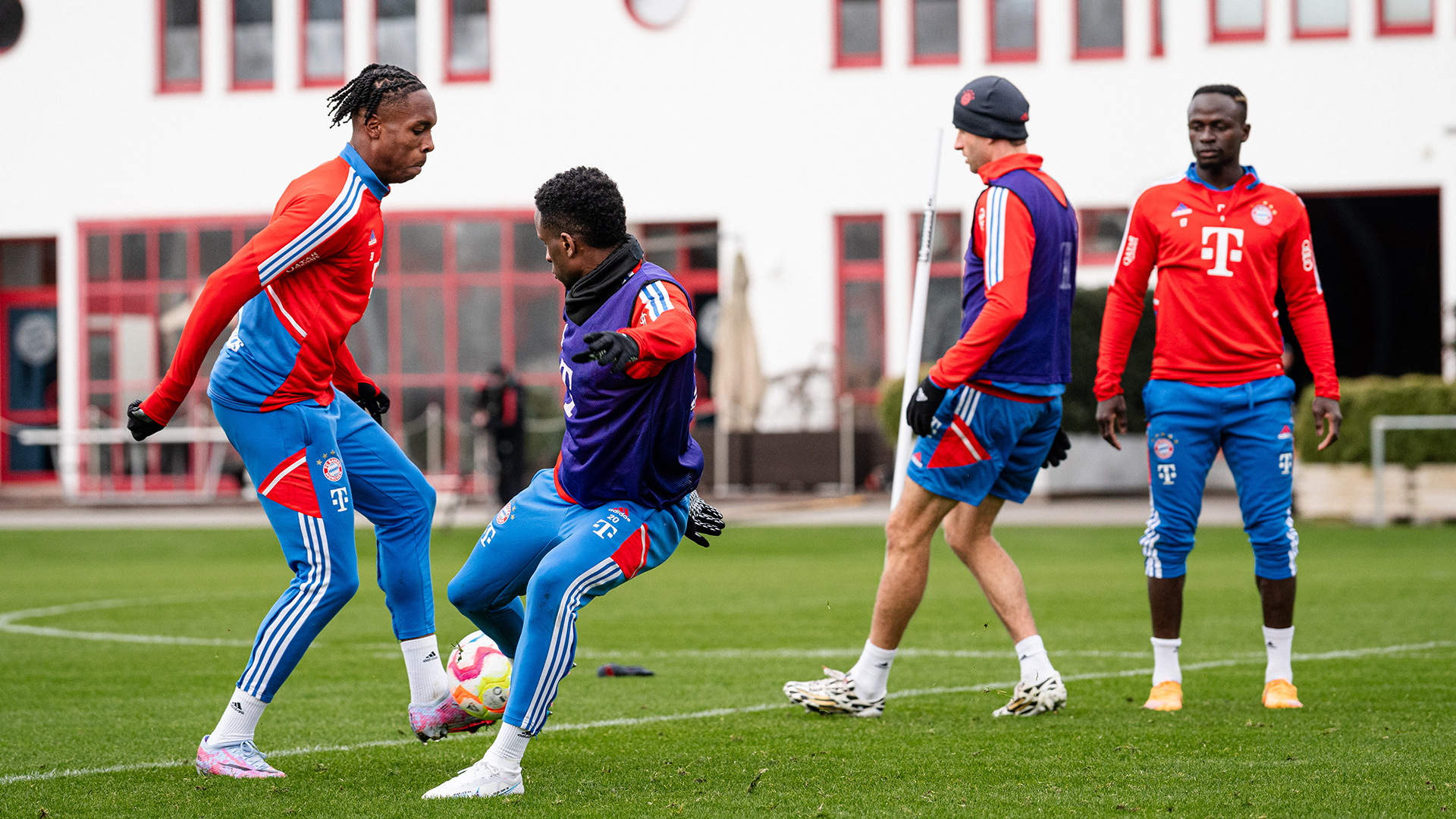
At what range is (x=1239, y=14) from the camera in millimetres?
25531

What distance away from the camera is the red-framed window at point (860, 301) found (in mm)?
26672

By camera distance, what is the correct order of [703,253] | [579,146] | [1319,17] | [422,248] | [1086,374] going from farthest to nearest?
[422,248] < [703,253] < [579,146] < [1319,17] < [1086,374]

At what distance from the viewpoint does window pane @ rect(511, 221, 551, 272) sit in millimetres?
27656

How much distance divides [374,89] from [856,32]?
22.6 meters

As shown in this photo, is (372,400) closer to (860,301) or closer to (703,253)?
(860,301)

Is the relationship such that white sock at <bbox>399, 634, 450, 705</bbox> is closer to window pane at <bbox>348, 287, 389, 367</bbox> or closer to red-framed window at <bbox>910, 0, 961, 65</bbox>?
red-framed window at <bbox>910, 0, 961, 65</bbox>

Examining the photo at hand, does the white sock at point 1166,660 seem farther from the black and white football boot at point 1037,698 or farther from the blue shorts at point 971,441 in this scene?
the blue shorts at point 971,441

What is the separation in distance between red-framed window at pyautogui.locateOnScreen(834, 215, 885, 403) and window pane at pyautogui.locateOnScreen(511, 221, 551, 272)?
15.9 feet

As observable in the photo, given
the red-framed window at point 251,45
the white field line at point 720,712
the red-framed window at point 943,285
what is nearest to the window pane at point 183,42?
the red-framed window at point 251,45

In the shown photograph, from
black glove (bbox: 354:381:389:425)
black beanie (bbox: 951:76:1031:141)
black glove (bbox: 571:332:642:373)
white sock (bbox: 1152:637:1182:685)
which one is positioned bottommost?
Result: white sock (bbox: 1152:637:1182:685)

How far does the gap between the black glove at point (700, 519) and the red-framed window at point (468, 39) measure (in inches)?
943

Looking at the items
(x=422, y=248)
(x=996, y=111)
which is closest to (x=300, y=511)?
(x=996, y=111)

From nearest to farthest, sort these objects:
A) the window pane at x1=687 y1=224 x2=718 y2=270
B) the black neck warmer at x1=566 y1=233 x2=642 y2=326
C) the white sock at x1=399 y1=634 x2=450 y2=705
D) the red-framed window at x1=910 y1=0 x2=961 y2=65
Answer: the black neck warmer at x1=566 y1=233 x2=642 y2=326, the white sock at x1=399 y1=634 x2=450 y2=705, the red-framed window at x1=910 y1=0 x2=961 y2=65, the window pane at x1=687 y1=224 x2=718 y2=270

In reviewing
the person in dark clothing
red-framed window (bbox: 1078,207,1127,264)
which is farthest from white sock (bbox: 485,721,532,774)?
red-framed window (bbox: 1078,207,1127,264)
